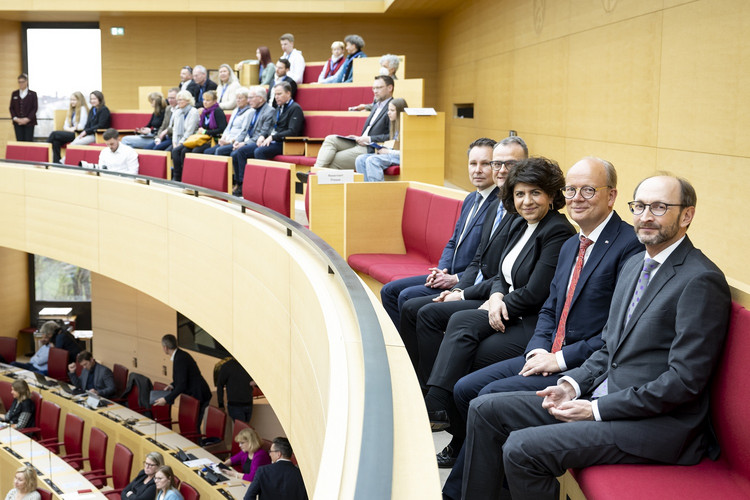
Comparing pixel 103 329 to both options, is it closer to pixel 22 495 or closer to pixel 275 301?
pixel 22 495

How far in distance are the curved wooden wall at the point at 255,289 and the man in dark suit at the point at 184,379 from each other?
5.53 feet

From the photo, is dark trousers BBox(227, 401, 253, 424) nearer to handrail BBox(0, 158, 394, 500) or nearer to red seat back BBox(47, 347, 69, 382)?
red seat back BBox(47, 347, 69, 382)

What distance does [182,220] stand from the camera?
7.53m

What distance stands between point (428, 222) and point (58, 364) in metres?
9.71

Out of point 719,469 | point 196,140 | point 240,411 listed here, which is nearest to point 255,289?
point 719,469

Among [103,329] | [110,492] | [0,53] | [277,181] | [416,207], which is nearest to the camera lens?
[416,207]

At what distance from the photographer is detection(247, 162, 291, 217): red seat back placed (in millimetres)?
7168

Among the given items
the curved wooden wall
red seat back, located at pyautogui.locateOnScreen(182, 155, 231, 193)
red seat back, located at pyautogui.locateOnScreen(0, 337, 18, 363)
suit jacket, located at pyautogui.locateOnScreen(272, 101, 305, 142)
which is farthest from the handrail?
red seat back, located at pyautogui.locateOnScreen(0, 337, 18, 363)

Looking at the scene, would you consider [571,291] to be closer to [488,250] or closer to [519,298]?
[519,298]

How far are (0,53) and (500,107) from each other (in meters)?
11.5

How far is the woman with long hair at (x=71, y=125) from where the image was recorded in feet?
41.4

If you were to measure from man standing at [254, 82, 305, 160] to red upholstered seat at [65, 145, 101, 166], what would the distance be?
2.74m

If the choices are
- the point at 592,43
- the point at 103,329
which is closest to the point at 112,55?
the point at 103,329

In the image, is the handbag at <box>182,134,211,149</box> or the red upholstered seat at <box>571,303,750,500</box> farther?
the handbag at <box>182,134,211,149</box>
